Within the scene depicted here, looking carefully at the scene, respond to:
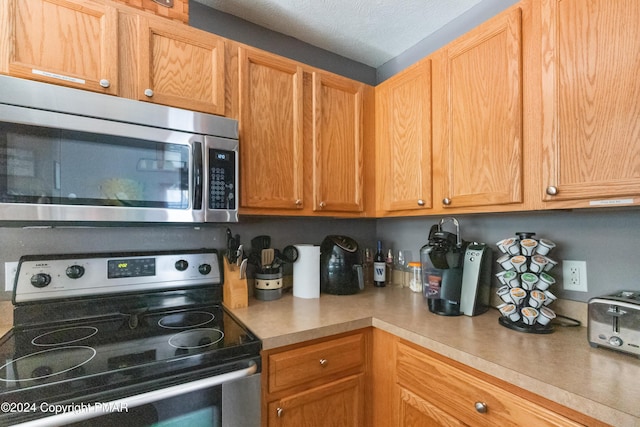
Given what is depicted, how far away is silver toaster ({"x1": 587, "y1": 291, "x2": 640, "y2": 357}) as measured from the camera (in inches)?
32.8

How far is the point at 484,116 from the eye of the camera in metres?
Answer: 1.16

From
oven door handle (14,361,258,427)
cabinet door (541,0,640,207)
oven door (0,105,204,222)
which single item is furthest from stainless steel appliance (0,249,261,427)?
cabinet door (541,0,640,207)

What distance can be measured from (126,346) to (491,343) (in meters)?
1.20

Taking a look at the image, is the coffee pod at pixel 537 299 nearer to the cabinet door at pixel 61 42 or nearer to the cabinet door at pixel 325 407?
the cabinet door at pixel 325 407

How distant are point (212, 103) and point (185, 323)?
938 millimetres

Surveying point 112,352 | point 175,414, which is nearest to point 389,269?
point 175,414

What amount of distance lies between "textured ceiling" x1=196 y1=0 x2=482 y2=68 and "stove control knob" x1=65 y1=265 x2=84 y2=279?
1.43 metres

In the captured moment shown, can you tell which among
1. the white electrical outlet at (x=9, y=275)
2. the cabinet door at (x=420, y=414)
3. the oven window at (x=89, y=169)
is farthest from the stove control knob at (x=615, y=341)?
the white electrical outlet at (x=9, y=275)

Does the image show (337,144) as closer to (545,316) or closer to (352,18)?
(352,18)

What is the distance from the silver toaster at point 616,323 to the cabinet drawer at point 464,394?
364 mm

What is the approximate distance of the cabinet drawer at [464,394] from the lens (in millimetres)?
746

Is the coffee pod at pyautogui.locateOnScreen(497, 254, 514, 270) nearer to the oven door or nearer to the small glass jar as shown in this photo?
the small glass jar

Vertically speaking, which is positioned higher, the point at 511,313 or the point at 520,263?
the point at 520,263

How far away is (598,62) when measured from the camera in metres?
0.86
